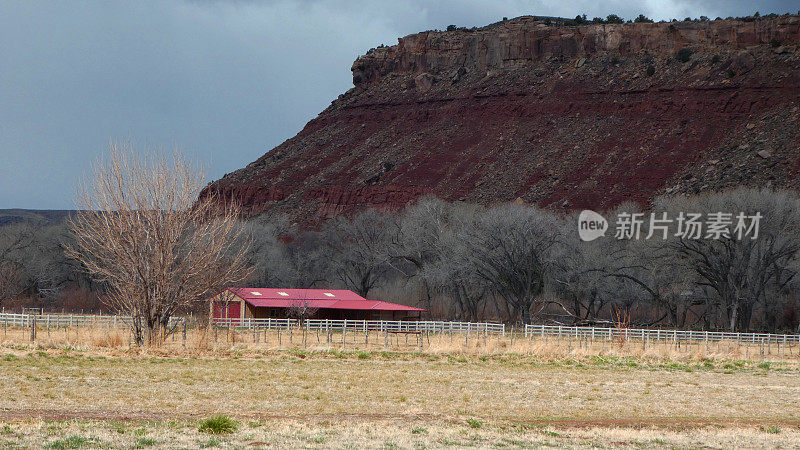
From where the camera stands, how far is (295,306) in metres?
51.0

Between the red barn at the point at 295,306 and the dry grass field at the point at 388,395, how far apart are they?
16596 mm

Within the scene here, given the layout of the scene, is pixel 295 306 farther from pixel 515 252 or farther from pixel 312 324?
pixel 515 252

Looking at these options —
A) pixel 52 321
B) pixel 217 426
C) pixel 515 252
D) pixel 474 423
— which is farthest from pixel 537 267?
pixel 217 426

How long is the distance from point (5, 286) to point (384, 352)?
42989 mm

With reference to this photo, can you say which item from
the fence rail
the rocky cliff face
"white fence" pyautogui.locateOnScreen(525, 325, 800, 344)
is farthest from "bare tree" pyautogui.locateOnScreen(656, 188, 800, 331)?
the rocky cliff face

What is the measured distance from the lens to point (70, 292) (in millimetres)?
75125

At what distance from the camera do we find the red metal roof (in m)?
52.7

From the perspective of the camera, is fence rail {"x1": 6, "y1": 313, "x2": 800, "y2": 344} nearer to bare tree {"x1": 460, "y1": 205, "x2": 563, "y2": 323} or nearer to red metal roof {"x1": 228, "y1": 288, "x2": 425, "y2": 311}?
red metal roof {"x1": 228, "y1": 288, "x2": 425, "y2": 311}

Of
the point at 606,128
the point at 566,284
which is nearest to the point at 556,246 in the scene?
the point at 566,284

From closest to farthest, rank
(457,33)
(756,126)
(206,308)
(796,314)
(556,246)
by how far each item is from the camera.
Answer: (206,308)
(796,314)
(556,246)
(756,126)
(457,33)

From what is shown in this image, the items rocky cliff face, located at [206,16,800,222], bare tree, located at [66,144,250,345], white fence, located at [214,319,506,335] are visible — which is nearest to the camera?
bare tree, located at [66,144,250,345]

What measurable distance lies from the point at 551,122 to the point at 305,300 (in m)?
55.5

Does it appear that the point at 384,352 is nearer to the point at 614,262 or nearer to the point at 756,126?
the point at 614,262

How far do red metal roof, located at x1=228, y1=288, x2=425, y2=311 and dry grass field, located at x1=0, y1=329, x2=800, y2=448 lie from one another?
1688cm
